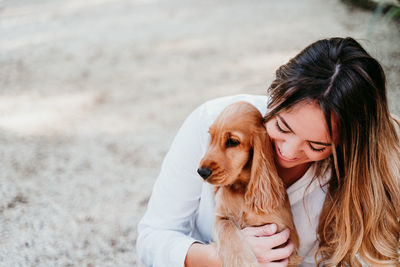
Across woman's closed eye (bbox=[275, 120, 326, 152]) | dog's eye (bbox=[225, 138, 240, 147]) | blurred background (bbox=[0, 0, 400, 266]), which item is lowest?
blurred background (bbox=[0, 0, 400, 266])

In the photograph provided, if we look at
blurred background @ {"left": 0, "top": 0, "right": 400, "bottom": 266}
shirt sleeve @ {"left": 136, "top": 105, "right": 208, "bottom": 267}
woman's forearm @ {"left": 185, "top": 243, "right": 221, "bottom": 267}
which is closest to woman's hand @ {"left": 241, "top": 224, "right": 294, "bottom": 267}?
woman's forearm @ {"left": 185, "top": 243, "right": 221, "bottom": 267}

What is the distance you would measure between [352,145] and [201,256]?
2.21 feet

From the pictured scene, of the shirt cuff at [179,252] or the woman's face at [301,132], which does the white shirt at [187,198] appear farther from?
the woman's face at [301,132]

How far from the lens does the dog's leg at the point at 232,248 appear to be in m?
1.43

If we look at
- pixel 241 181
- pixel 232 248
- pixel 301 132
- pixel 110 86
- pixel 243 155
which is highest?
pixel 301 132

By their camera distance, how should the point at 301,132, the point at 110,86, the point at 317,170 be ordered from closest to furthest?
the point at 301,132, the point at 317,170, the point at 110,86

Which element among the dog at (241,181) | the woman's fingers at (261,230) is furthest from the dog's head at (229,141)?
the woman's fingers at (261,230)

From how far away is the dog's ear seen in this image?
1.43m

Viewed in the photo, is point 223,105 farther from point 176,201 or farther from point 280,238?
point 280,238

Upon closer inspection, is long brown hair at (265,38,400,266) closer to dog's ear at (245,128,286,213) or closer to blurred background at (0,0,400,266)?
dog's ear at (245,128,286,213)

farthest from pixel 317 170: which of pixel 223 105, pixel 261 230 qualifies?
pixel 223 105

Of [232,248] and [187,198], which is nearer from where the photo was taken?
[232,248]

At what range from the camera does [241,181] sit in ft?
5.12

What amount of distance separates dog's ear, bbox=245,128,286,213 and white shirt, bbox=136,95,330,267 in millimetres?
111
